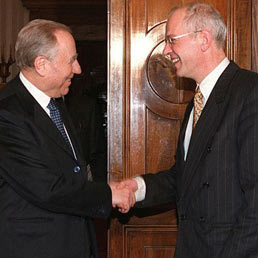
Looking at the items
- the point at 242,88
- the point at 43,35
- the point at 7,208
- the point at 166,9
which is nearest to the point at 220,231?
the point at 242,88

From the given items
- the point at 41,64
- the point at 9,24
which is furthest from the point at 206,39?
the point at 9,24

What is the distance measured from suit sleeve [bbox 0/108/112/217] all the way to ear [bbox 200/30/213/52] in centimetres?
89

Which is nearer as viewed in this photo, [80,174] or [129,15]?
[80,174]

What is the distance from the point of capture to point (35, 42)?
2312 millimetres

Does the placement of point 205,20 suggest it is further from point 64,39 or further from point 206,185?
point 206,185

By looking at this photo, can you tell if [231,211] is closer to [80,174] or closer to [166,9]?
[80,174]

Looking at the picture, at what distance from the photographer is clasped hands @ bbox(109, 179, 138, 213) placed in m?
2.62

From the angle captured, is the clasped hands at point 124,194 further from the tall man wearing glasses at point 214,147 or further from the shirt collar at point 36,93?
the shirt collar at point 36,93

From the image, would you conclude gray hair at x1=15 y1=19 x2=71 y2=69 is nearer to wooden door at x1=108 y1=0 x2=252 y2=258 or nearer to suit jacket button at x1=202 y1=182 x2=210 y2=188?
wooden door at x1=108 y1=0 x2=252 y2=258

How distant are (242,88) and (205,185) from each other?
18.2 inches

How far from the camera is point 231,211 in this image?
2111 mm

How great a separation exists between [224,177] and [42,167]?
814mm

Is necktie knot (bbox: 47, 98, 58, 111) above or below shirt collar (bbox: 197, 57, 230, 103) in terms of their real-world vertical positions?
below

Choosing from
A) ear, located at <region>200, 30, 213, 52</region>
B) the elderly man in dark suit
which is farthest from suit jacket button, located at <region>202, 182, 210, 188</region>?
ear, located at <region>200, 30, 213, 52</region>
